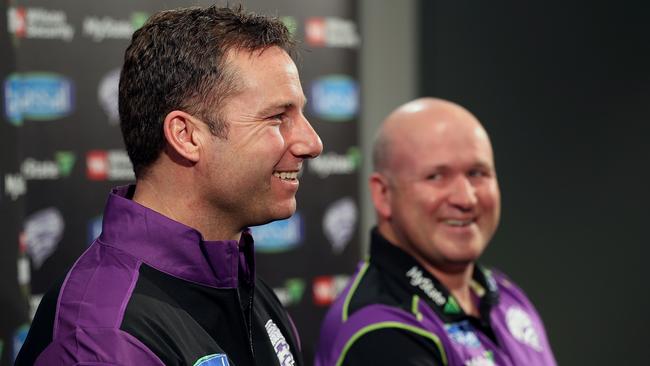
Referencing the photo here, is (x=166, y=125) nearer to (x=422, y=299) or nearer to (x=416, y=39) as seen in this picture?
(x=422, y=299)

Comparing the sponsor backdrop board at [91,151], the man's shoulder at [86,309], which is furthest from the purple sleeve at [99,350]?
the sponsor backdrop board at [91,151]

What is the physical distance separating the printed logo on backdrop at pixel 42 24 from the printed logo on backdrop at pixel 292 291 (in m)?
1.19

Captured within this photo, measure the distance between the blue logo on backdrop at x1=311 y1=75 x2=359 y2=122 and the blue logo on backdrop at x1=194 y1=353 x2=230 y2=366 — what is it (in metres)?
2.24

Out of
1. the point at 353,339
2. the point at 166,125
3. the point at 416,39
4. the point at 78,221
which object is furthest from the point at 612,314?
the point at 166,125

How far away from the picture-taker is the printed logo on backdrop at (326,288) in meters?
3.47

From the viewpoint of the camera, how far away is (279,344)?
60.2 inches

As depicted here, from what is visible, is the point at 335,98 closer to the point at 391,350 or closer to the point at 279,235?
the point at 279,235

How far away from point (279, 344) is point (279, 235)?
1852 mm

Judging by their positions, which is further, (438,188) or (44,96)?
(44,96)

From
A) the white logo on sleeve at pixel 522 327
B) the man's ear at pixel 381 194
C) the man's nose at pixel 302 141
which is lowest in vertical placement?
the white logo on sleeve at pixel 522 327

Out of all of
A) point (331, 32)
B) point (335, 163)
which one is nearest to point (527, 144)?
point (335, 163)

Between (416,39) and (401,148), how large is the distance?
1.78m

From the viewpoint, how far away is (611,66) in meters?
3.46

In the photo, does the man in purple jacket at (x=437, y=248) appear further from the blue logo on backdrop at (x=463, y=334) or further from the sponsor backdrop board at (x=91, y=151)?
the sponsor backdrop board at (x=91, y=151)
